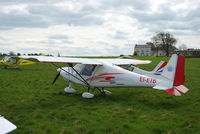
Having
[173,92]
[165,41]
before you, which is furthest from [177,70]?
[165,41]

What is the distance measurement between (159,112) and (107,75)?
8.76 feet

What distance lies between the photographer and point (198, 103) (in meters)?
7.36

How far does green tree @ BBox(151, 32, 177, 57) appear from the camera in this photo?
2788 inches

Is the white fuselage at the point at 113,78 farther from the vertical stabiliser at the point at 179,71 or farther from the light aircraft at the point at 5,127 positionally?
the light aircraft at the point at 5,127

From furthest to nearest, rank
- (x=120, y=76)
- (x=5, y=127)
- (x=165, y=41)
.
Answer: (x=165, y=41) < (x=120, y=76) < (x=5, y=127)

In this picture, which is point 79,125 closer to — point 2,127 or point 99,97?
point 2,127

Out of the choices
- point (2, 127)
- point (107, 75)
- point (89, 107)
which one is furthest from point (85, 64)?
point (2, 127)

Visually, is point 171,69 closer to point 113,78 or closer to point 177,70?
point 177,70

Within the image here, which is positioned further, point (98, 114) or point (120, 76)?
point (120, 76)

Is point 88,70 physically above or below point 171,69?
below

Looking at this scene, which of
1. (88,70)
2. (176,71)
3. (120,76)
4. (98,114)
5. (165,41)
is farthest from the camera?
(165,41)

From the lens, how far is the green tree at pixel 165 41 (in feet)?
232

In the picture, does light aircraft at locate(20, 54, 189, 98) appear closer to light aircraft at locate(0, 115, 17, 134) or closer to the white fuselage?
the white fuselage

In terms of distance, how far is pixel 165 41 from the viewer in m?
72.0
